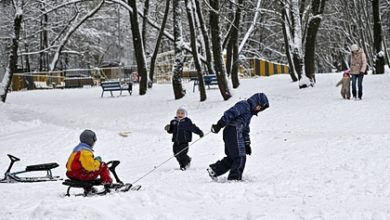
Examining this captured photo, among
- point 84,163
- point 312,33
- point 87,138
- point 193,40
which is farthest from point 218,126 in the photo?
point 312,33

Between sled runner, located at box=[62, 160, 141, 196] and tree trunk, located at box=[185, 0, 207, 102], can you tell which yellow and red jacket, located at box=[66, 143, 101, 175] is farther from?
tree trunk, located at box=[185, 0, 207, 102]

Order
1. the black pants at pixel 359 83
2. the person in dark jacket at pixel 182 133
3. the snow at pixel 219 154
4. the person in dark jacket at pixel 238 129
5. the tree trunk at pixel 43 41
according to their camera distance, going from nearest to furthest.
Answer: the snow at pixel 219 154 → the person in dark jacket at pixel 238 129 → the person in dark jacket at pixel 182 133 → the black pants at pixel 359 83 → the tree trunk at pixel 43 41

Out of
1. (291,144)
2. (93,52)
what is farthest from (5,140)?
(93,52)

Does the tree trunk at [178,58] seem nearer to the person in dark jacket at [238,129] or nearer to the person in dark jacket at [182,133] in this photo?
the person in dark jacket at [182,133]

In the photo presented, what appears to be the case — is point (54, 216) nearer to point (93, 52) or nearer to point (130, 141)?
point (130, 141)

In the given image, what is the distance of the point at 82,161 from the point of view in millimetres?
7797

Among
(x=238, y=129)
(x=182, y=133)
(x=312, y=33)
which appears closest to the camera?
(x=238, y=129)

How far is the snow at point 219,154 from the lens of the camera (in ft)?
20.7

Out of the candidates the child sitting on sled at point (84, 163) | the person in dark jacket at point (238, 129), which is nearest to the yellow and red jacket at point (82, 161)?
the child sitting on sled at point (84, 163)

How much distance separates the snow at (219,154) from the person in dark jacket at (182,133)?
0.92ft

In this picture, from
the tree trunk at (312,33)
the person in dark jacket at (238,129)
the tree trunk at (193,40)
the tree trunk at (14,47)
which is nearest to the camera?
the person in dark jacket at (238,129)

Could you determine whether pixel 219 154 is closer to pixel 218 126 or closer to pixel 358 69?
pixel 218 126

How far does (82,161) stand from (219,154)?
5.62 meters

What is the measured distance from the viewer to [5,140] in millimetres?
16844
